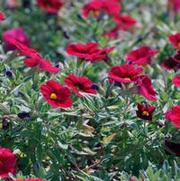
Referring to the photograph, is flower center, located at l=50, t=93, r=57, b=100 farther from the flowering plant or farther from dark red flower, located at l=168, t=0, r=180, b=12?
dark red flower, located at l=168, t=0, r=180, b=12

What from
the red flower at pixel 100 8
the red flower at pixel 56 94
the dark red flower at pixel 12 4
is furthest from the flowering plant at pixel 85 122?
the dark red flower at pixel 12 4

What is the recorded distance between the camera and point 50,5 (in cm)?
384

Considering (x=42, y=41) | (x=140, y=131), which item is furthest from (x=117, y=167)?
(x=42, y=41)

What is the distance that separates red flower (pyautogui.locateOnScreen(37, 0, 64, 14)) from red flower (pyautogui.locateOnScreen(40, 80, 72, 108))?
151cm

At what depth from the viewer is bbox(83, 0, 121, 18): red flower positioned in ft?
11.7

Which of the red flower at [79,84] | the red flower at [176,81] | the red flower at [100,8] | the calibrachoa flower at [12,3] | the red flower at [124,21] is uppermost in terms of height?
the red flower at [176,81]

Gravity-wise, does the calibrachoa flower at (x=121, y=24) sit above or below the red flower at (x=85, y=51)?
below

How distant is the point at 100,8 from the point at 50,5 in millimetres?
360

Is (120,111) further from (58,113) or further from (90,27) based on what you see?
(90,27)

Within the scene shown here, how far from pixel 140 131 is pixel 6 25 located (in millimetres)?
2046

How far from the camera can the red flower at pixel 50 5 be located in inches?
150

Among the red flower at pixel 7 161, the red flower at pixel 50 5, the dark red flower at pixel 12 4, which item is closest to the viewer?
the red flower at pixel 7 161

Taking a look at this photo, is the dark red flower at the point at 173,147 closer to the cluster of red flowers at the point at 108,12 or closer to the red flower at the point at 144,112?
the red flower at the point at 144,112

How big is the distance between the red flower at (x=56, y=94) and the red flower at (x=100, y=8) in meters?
1.27
